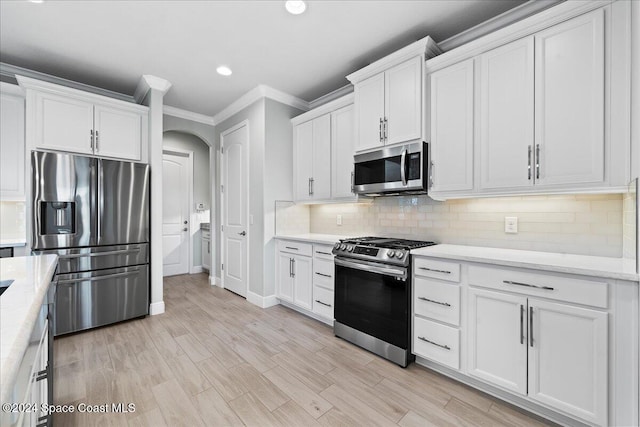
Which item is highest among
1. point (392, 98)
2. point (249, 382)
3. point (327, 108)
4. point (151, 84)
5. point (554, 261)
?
point (151, 84)

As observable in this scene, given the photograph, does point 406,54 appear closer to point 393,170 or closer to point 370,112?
point 370,112

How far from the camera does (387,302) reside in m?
2.31

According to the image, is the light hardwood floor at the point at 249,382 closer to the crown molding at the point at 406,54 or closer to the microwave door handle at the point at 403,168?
the microwave door handle at the point at 403,168

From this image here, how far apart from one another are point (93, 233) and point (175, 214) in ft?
8.34

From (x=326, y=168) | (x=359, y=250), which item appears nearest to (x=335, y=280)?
(x=359, y=250)

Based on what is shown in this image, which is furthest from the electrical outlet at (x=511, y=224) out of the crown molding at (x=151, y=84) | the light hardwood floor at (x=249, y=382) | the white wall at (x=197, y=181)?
the white wall at (x=197, y=181)

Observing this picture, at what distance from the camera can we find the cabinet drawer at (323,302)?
2912mm

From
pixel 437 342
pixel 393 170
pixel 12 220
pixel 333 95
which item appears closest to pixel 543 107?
pixel 393 170

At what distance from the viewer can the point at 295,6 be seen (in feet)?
7.03

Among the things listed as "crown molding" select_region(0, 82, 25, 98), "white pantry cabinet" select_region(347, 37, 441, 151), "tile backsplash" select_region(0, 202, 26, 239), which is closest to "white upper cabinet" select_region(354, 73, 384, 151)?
"white pantry cabinet" select_region(347, 37, 441, 151)

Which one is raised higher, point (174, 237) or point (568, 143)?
point (568, 143)

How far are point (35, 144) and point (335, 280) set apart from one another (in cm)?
325

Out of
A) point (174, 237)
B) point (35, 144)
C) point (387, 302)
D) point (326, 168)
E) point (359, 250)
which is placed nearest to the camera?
point (387, 302)

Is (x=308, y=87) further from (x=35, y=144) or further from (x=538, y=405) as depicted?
(x=538, y=405)
